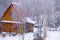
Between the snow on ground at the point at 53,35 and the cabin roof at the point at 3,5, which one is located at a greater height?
the cabin roof at the point at 3,5

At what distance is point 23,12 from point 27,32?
0.15m

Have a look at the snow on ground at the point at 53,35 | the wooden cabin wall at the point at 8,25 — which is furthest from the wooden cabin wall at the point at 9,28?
the snow on ground at the point at 53,35

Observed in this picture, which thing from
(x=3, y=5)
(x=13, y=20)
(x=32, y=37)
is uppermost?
(x=3, y=5)

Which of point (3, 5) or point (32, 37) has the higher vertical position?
point (3, 5)

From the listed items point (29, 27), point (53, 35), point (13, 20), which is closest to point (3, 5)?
point (13, 20)

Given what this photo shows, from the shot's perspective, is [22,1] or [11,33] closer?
[11,33]

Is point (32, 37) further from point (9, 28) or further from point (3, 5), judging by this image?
point (3, 5)

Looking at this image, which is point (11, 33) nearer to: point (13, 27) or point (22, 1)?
point (13, 27)

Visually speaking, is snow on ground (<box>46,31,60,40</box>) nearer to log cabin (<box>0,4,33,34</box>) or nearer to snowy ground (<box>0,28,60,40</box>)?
snowy ground (<box>0,28,60,40</box>)

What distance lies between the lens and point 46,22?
963 mm

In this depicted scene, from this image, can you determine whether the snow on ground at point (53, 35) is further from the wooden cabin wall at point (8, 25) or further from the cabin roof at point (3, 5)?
the cabin roof at point (3, 5)

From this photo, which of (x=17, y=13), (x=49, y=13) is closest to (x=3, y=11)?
(x=17, y=13)

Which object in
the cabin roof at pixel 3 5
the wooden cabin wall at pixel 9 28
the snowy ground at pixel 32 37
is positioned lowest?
the snowy ground at pixel 32 37

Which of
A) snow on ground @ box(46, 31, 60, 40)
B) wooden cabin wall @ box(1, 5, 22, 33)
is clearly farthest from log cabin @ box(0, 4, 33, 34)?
snow on ground @ box(46, 31, 60, 40)
